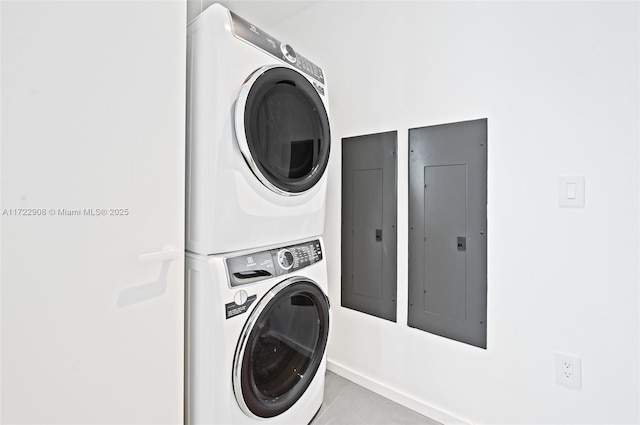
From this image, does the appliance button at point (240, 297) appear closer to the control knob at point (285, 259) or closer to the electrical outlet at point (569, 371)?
the control knob at point (285, 259)

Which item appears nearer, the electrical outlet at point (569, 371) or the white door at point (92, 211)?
the white door at point (92, 211)

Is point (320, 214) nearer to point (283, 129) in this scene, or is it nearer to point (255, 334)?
point (283, 129)

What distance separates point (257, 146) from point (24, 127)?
653 millimetres

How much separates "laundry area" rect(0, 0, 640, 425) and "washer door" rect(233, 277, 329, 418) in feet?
0.04

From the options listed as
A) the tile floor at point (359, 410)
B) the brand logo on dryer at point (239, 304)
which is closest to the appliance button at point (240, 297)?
the brand logo on dryer at point (239, 304)

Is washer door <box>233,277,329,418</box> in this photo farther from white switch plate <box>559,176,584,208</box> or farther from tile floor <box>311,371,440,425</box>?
white switch plate <box>559,176,584,208</box>

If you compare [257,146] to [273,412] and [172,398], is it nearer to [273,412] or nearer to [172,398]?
[172,398]

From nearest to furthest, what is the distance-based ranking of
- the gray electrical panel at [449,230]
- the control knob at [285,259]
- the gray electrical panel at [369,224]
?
the control knob at [285,259]
the gray electrical panel at [449,230]
the gray electrical panel at [369,224]

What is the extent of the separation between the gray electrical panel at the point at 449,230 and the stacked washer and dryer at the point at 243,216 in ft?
2.21

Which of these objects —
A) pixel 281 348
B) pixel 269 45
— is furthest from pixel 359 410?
pixel 269 45

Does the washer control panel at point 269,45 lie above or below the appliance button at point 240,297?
above

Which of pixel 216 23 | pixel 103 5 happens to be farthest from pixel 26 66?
pixel 216 23

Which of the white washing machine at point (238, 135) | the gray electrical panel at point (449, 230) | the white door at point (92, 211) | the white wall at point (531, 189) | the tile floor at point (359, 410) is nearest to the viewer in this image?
the white door at point (92, 211)

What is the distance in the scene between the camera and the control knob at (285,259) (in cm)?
132
